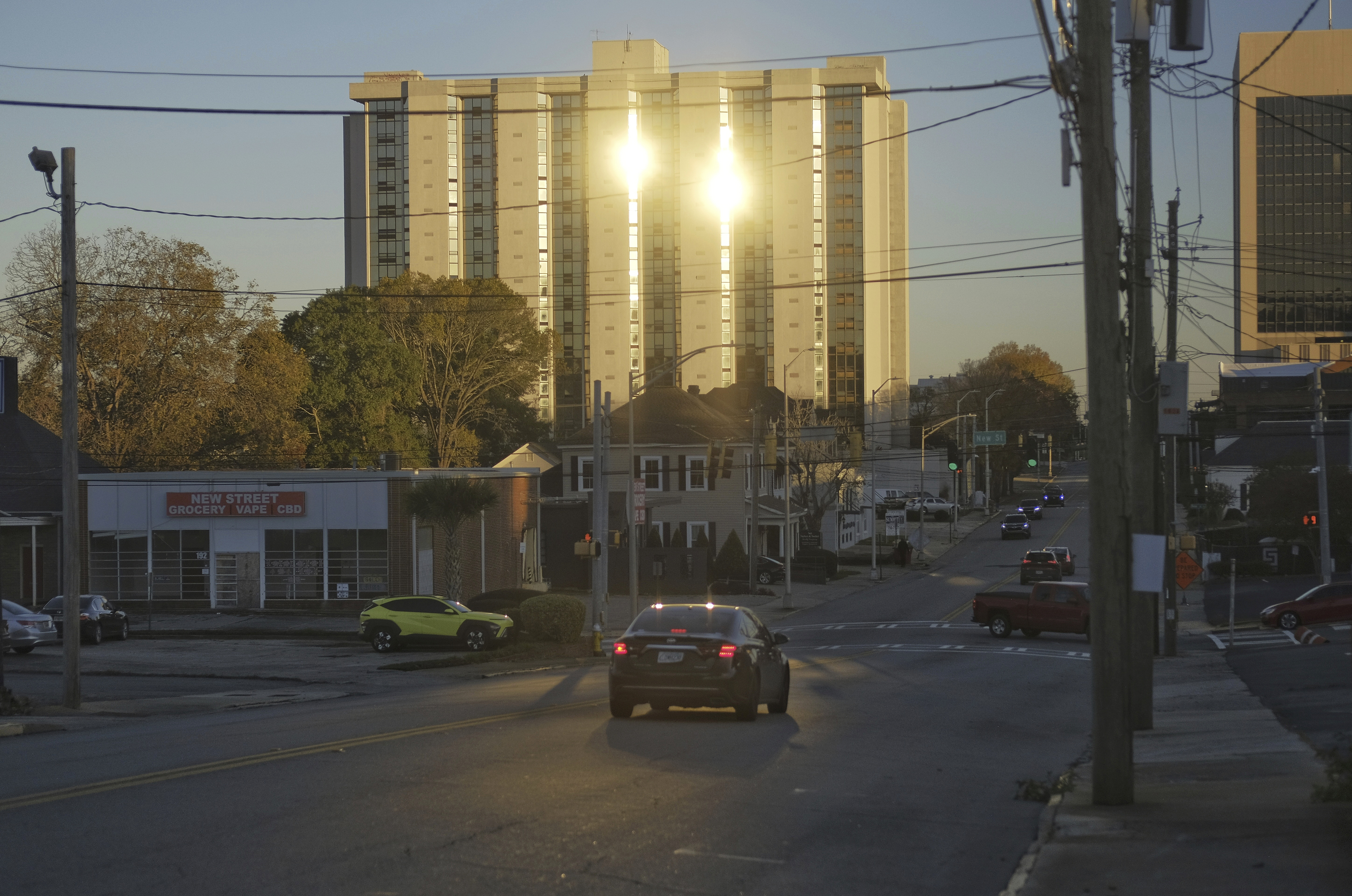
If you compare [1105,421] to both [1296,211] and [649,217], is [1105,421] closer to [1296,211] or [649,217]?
[649,217]

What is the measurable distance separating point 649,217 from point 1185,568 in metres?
97.9

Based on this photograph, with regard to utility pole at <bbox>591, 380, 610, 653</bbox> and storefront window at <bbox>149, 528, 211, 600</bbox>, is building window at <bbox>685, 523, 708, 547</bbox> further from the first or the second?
utility pole at <bbox>591, 380, 610, 653</bbox>

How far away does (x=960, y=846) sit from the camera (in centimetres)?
867

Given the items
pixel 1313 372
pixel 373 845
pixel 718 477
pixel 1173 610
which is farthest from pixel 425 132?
pixel 373 845

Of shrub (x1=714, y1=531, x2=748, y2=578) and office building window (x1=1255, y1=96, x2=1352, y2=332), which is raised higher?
office building window (x1=1255, y1=96, x2=1352, y2=332)

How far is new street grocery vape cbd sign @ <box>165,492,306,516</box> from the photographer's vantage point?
48.8 meters

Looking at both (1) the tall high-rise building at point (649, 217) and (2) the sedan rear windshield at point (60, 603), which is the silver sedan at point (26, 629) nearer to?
(2) the sedan rear windshield at point (60, 603)

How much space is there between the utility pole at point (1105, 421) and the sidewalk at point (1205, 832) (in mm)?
588

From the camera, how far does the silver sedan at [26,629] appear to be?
33.6 metres

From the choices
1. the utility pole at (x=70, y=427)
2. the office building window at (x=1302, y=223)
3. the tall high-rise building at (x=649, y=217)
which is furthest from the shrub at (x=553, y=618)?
the office building window at (x=1302, y=223)

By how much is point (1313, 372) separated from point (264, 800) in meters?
46.0

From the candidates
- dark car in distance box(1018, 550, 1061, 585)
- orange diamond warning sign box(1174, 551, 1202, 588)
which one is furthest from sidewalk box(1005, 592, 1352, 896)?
dark car in distance box(1018, 550, 1061, 585)

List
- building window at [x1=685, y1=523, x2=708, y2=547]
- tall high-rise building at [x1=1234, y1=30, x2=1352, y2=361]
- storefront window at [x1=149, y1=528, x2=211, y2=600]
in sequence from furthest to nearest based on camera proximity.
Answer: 1. tall high-rise building at [x1=1234, y1=30, x2=1352, y2=361]
2. building window at [x1=685, y1=523, x2=708, y2=547]
3. storefront window at [x1=149, y1=528, x2=211, y2=600]

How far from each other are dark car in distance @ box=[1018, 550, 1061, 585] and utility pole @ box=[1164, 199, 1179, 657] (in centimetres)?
1424
